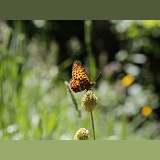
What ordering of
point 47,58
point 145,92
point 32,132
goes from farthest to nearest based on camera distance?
point 145,92 → point 47,58 → point 32,132

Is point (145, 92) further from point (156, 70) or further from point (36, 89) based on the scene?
point (36, 89)

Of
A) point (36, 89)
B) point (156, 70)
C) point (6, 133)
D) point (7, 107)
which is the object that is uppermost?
point (156, 70)

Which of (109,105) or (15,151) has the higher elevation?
(109,105)

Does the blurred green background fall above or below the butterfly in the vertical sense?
above

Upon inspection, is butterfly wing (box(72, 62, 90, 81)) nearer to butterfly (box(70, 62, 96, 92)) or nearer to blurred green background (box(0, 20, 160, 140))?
butterfly (box(70, 62, 96, 92))

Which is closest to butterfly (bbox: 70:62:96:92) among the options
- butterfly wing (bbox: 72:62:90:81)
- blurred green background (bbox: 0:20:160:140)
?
butterfly wing (bbox: 72:62:90:81)

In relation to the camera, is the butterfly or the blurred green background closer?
the butterfly

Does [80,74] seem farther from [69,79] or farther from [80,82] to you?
[69,79]
